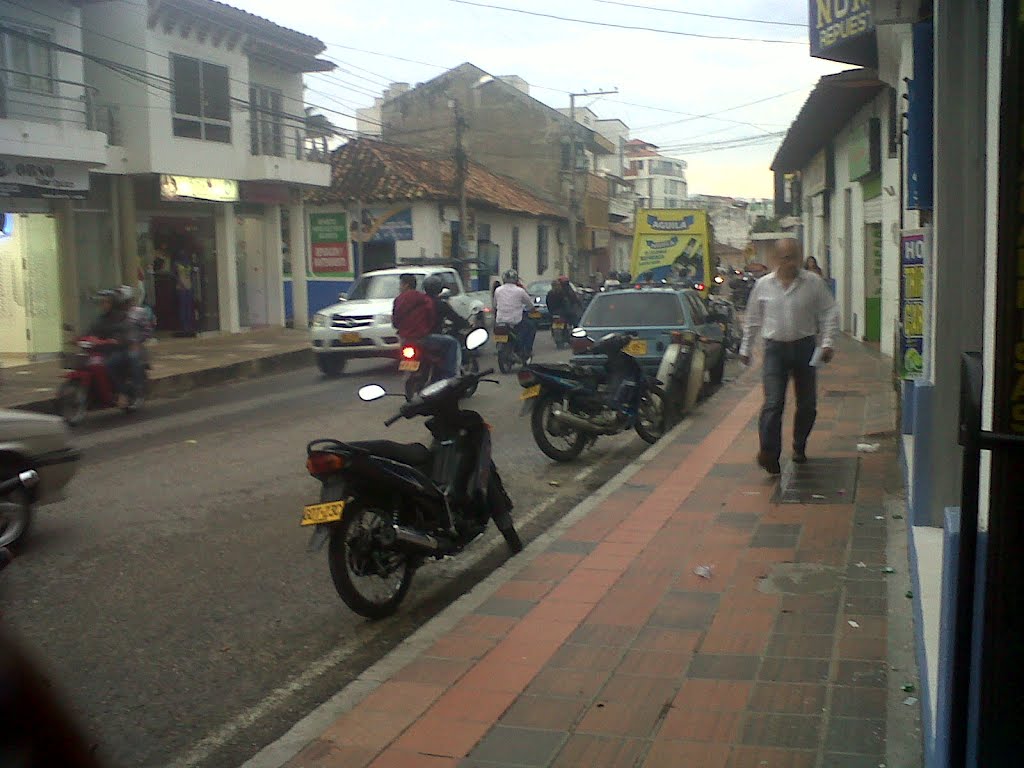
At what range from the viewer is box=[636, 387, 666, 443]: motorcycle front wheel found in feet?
37.7

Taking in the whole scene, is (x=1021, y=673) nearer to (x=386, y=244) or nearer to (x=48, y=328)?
(x=48, y=328)

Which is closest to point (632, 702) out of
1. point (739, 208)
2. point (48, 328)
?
point (48, 328)

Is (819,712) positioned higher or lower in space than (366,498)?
lower

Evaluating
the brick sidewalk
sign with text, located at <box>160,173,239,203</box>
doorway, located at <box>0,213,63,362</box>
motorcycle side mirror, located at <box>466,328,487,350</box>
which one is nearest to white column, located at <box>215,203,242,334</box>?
sign with text, located at <box>160,173,239,203</box>

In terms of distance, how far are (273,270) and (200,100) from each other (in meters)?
6.01

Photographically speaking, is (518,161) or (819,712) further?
(518,161)

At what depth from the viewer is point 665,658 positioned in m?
4.91

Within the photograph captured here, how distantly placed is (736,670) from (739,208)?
12681cm

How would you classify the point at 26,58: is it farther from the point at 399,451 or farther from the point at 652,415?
the point at 399,451

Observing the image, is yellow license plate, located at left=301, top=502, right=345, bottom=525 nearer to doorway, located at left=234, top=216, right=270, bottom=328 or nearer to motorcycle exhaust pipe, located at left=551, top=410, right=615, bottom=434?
motorcycle exhaust pipe, located at left=551, top=410, right=615, bottom=434

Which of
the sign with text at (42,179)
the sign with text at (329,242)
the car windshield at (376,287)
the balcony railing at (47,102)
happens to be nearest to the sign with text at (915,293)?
the car windshield at (376,287)

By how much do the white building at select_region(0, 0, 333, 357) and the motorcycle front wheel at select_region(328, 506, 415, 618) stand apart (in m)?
15.6

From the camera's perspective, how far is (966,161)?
5.23 metres

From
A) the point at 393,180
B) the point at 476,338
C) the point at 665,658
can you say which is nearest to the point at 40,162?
the point at 476,338
